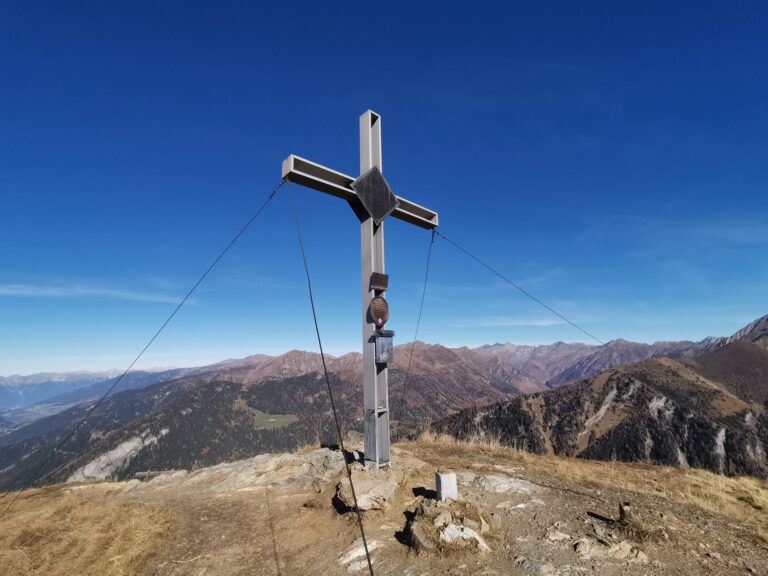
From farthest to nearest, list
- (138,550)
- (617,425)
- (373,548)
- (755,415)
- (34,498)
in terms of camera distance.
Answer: (617,425) < (755,415) < (34,498) < (138,550) < (373,548)

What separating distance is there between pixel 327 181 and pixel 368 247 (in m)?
2.39

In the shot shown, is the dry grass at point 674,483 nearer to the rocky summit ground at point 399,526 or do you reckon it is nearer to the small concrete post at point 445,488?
the rocky summit ground at point 399,526

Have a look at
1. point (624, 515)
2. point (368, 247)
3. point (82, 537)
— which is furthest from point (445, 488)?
point (82, 537)

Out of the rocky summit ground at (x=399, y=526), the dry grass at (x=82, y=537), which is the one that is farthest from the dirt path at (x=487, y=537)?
the dry grass at (x=82, y=537)

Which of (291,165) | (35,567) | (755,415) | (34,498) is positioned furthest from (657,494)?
(755,415)

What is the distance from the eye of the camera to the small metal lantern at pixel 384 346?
1116 cm

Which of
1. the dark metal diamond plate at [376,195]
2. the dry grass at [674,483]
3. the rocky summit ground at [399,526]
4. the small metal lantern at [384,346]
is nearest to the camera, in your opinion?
the rocky summit ground at [399,526]

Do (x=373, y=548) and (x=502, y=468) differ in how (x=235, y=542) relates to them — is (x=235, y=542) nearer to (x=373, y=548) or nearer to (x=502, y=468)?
(x=373, y=548)

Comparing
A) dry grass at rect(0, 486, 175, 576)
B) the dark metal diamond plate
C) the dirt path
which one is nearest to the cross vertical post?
the dark metal diamond plate

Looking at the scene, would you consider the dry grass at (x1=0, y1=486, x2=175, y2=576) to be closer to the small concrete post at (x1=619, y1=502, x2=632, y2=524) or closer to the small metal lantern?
the small metal lantern

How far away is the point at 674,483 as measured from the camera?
40.4 ft

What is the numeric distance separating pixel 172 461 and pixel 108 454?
3419 cm

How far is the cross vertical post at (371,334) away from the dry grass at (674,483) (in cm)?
647

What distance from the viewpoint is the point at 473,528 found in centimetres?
749
